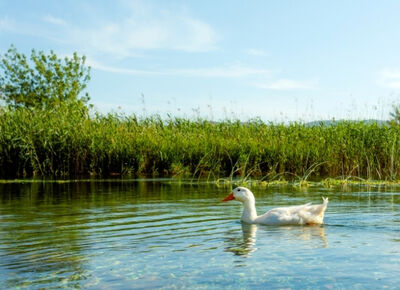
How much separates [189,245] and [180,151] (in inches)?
562

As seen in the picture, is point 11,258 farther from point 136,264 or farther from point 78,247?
point 136,264

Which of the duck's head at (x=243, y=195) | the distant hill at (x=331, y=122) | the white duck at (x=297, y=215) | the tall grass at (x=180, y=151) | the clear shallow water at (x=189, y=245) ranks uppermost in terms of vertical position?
the distant hill at (x=331, y=122)

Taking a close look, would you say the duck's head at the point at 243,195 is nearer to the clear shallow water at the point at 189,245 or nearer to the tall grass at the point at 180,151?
the clear shallow water at the point at 189,245

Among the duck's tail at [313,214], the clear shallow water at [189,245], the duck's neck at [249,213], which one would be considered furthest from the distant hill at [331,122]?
the duck's tail at [313,214]

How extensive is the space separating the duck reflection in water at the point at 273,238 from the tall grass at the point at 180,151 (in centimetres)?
1112

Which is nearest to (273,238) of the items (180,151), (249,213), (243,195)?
(249,213)

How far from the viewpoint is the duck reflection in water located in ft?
26.9

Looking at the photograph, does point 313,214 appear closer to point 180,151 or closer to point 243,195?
point 243,195

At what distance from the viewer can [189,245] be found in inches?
329

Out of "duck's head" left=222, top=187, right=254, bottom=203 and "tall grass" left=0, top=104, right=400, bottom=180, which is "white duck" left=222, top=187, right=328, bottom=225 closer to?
"duck's head" left=222, top=187, right=254, bottom=203

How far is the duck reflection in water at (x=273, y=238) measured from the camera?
8.20 m

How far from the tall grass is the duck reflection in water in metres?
11.1

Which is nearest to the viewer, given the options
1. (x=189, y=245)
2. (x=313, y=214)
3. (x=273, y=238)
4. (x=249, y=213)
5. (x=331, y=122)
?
(x=189, y=245)

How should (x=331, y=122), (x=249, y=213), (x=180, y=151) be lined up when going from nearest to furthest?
(x=249, y=213) < (x=180, y=151) < (x=331, y=122)
